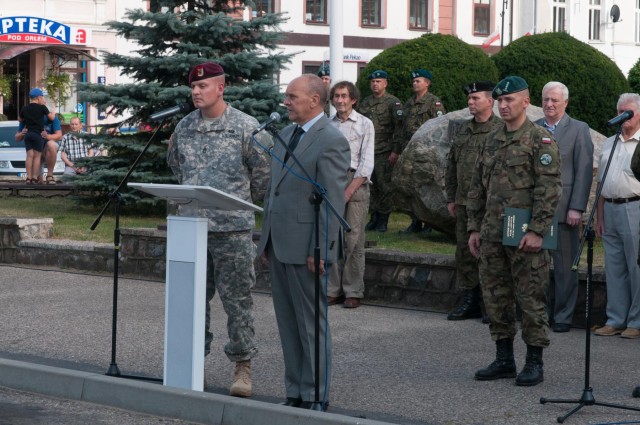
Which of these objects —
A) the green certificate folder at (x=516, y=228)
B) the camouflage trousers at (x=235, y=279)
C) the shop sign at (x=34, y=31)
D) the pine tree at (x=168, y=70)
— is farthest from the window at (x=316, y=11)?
the camouflage trousers at (x=235, y=279)

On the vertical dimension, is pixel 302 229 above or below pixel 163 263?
above

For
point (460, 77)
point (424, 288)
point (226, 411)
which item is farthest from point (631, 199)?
point (460, 77)

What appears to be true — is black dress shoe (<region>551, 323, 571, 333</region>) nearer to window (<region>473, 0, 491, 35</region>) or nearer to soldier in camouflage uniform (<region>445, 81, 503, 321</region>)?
soldier in camouflage uniform (<region>445, 81, 503, 321</region>)

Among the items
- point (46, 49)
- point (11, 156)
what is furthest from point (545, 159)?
point (46, 49)

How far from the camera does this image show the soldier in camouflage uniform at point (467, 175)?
10.8 meters

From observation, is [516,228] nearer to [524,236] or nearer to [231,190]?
[524,236]

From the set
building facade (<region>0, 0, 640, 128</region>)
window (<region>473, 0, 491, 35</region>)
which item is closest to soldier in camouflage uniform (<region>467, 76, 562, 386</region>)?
building facade (<region>0, 0, 640, 128</region>)

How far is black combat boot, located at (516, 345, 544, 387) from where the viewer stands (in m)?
8.40

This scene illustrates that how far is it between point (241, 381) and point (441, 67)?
963 cm

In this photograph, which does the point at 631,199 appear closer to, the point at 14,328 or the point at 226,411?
the point at 226,411

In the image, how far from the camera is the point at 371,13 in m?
50.8

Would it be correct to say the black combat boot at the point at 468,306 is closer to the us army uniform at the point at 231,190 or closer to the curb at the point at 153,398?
the us army uniform at the point at 231,190

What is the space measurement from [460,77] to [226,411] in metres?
10.2

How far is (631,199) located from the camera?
10.4m
